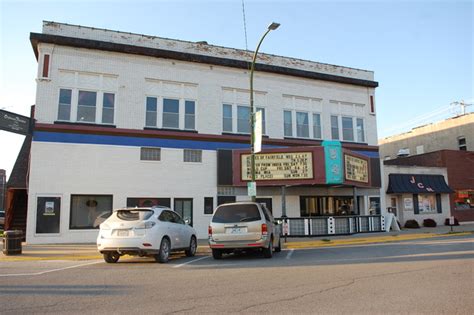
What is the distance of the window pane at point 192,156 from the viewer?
22.2 m

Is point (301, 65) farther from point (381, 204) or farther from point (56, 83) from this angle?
point (56, 83)

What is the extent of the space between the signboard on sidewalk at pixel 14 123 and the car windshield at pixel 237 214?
11.1m

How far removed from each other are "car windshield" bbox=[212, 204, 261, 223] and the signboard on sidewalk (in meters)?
11.1

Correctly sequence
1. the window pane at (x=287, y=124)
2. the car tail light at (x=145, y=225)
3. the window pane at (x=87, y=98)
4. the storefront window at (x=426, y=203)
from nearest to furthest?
the car tail light at (x=145, y=225) → the window pane at (x=87, y=98) → the window pane at (x=287, y=124) → the storefront window at (x=426, y=203)

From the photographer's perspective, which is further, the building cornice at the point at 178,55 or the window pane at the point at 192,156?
the window pane at the point at 192,156

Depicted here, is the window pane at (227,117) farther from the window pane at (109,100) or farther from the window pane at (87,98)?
the window pane at (87,98)

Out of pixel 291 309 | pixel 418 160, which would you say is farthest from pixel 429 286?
pixel 418 160

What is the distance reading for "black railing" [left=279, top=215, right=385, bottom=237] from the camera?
21000 mm

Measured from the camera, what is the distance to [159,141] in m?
21.7

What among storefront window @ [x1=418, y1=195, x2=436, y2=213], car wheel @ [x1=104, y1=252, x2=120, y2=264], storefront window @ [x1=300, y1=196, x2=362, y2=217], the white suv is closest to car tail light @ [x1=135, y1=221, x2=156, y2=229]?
the white suv

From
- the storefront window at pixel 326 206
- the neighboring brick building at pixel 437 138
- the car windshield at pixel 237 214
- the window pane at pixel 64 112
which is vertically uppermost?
the neighboring brick building at pixel 437 138

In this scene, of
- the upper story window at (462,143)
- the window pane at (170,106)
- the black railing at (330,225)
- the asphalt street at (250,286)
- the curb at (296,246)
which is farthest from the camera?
the upper story window at (462,143)

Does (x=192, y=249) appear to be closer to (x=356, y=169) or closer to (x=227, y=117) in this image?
(x=227, y=117)

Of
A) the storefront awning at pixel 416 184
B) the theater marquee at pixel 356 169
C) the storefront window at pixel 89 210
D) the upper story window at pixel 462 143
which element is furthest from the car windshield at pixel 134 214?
the upper story window at pixel 462 143
